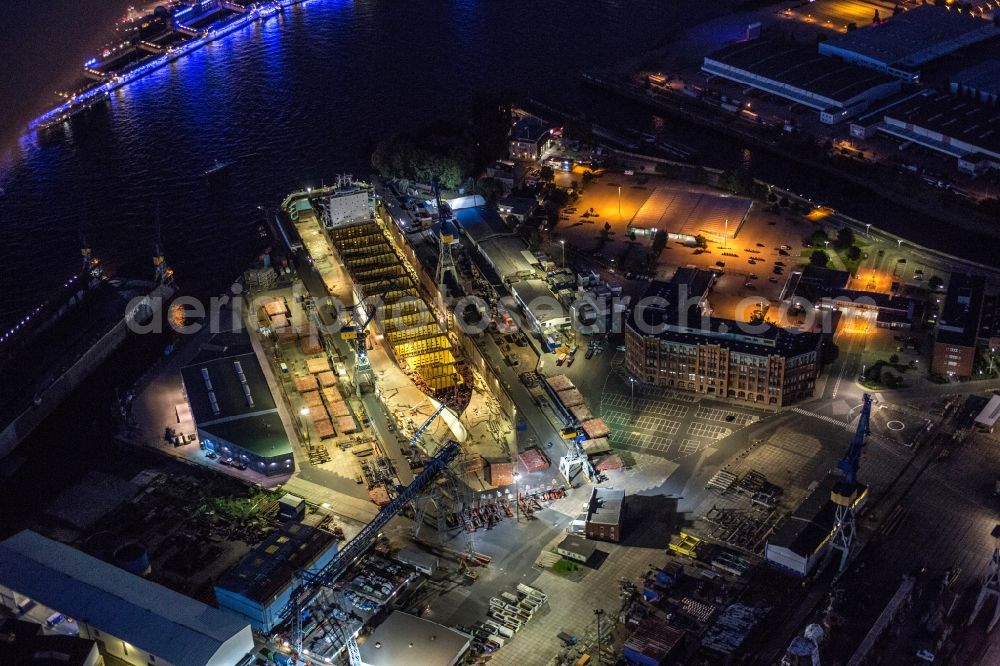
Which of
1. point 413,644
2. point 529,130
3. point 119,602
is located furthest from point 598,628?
point 529,130

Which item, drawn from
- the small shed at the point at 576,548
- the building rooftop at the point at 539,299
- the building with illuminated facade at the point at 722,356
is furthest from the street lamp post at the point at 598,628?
the building rooftop at the point at 539,299

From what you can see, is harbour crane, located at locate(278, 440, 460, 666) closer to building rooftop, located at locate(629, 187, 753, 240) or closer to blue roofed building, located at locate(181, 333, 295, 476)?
blue roofed building, located at locate(181, 333, 295, 476)

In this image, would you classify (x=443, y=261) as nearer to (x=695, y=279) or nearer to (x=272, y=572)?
(x=695, y=279)

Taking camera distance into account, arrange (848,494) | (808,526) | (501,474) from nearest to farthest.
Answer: (848,494), (808,526), (501,474)

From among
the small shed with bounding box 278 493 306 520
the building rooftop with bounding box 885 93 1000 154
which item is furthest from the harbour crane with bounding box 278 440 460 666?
the building rooftop with bounding box 885 93 1000 154

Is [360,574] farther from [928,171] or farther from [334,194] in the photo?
[928,171]

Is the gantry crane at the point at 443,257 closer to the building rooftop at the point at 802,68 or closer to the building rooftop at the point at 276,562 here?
the building rooftop at the point at 276,562

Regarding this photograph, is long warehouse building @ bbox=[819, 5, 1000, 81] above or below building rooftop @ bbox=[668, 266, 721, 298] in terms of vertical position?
above
